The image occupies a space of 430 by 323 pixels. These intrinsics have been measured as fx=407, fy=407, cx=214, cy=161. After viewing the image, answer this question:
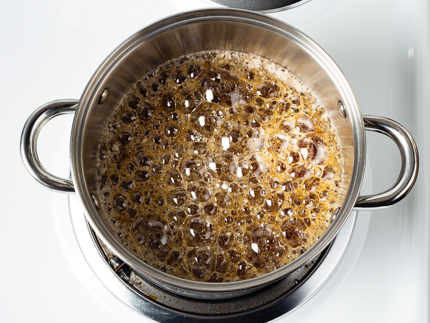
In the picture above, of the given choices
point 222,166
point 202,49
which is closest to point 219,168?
point 222,166

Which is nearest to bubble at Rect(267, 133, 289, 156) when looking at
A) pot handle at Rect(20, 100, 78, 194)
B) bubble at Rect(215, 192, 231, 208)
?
bubble at Rect(215, 192, 231, 208)

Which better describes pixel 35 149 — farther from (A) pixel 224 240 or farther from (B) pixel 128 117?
(A) pixel 224 240

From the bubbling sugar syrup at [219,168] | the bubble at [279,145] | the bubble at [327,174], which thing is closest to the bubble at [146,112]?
the bubbling sugar syrup at [219,168]

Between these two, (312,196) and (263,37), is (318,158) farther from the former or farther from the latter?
(263,37)

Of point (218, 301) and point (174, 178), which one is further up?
point (174, 178)

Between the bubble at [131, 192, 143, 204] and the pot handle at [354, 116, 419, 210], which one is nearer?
the pot handle at [354, 116, 419, 210]

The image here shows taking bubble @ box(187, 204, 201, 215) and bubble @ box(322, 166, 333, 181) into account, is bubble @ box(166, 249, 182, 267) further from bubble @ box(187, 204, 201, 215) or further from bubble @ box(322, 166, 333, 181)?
bubble @ box(322, 166, 333, 181)

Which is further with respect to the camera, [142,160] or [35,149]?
[142,160]
